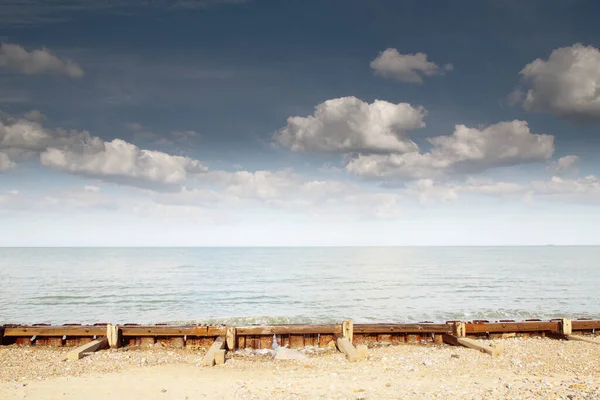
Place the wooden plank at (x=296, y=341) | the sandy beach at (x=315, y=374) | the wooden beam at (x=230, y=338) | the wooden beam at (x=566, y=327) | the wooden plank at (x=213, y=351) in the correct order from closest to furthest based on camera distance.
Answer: the sandy beach at (x=315, y=374), the wooden plank at (x=213, y=351), the wooden beam at (x=230, y=338), the wooden plank at (x=296, y=341), the wooden beam at (x=566, y=327)

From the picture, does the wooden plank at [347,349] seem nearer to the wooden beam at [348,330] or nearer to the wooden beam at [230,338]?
the wooden beam at [348,330]

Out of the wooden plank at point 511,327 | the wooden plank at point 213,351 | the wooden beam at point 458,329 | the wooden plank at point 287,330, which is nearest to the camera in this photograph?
the wooden plank at point 213,351

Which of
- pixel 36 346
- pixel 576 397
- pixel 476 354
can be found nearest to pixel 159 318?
pixel 36 346

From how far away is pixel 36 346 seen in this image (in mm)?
16297

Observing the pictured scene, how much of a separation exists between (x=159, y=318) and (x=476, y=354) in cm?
2235

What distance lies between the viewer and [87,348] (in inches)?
572

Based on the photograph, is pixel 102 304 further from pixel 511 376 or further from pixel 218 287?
pixel 511 376

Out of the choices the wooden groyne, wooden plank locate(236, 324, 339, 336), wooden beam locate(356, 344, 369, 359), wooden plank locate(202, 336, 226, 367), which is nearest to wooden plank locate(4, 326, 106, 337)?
the wooden groyne

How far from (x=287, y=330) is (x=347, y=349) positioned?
2.82 meters

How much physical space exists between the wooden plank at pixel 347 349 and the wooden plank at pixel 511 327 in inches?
223

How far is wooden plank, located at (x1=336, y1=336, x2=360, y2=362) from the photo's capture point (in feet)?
45.7

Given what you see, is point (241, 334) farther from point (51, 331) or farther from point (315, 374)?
point (51, 331)

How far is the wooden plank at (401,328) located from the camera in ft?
55.4

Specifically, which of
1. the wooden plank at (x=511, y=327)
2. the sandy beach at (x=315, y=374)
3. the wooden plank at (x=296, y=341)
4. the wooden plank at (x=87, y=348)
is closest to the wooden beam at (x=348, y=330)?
the sandy beach at (x=315, y=374)
